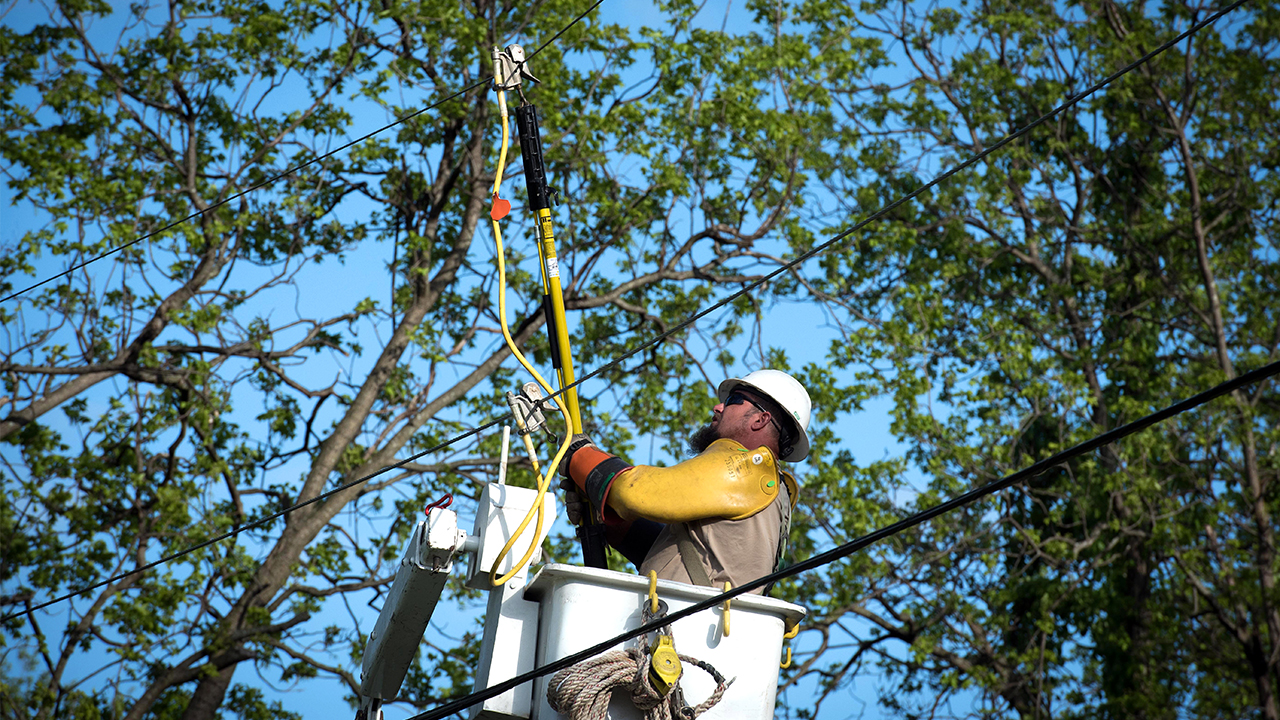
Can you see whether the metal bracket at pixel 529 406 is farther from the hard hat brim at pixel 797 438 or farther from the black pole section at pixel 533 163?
the hard hat brim at pixel 797 438

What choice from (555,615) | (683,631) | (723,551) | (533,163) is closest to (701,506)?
(723,551)

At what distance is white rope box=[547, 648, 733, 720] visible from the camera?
3127mm

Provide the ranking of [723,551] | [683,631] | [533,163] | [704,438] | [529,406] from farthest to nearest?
[533,163] → [704,438] → [529,406] → [723,551] → [683,631]

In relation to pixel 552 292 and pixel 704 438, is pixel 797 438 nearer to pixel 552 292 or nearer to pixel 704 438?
pixel 704 438

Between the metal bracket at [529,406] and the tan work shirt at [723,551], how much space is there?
0.53m

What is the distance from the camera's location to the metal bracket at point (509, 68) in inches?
181

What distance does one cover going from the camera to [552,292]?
14.5 feet

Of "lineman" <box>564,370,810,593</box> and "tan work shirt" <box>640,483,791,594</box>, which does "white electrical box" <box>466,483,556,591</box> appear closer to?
"lineman" <box>564,370,810,593</box>

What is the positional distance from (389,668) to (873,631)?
31.2ft

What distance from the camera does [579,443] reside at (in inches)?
153

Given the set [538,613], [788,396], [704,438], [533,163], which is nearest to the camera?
[538,613]

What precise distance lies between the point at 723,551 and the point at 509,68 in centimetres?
209

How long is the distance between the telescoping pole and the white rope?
2.32 feet

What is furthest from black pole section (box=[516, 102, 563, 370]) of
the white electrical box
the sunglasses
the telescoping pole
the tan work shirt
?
the tan work shirt
